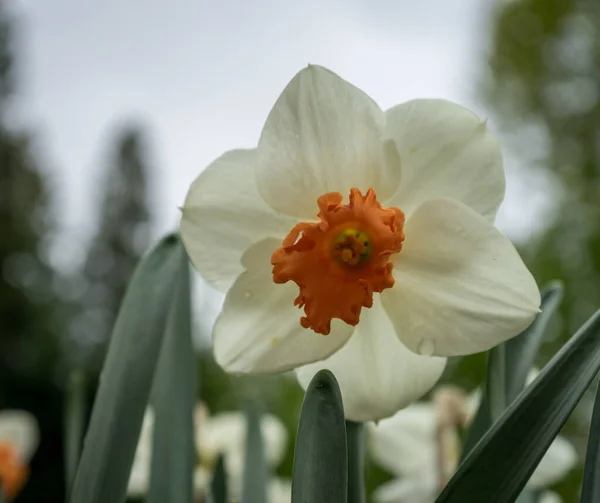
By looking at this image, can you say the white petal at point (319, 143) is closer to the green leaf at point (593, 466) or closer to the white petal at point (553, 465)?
the green leaf at point (593, 466)

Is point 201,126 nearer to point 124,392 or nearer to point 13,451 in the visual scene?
point 13,451

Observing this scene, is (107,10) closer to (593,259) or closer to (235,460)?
(593,259)

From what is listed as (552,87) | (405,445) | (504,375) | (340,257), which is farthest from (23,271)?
(504,375)

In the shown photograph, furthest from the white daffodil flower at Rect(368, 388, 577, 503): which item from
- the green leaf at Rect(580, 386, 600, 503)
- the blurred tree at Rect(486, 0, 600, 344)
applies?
the blurred tree at Rect(486, 0, 600, 344)

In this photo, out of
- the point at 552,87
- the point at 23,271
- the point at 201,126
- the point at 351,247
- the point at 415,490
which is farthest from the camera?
the point at 201,126

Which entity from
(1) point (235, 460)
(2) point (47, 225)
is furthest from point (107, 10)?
(1) point (235, 460)

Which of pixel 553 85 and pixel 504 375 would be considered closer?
pixel 504 375

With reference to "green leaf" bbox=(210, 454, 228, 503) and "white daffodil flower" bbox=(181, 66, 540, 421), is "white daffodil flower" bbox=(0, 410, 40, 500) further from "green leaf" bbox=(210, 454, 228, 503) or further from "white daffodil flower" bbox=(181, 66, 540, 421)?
"white daffodil flower" bbox=(181, 66, 540, 421)
